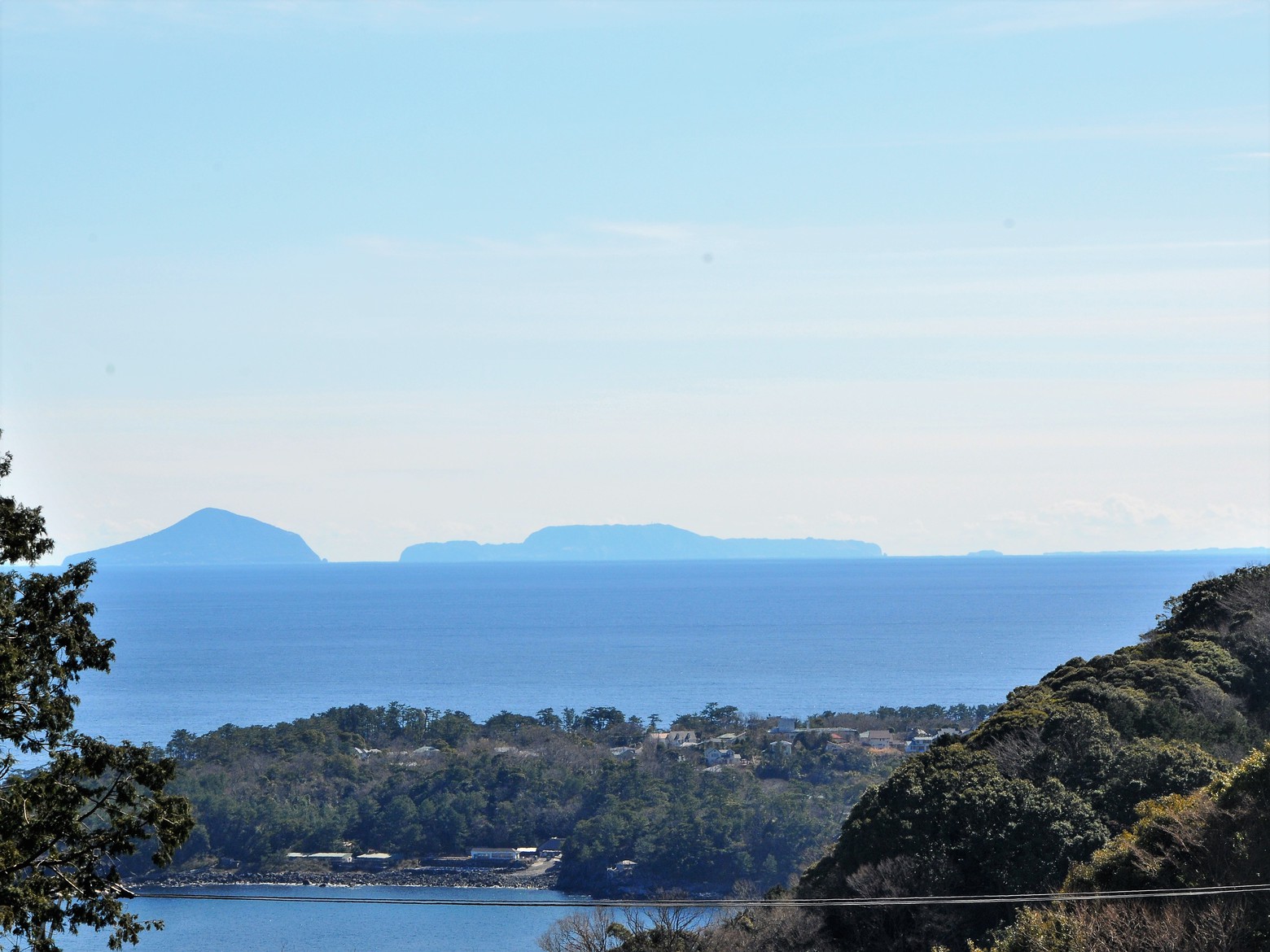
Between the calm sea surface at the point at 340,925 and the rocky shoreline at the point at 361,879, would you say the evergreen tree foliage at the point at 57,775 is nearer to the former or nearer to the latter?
the calm sea surface at the point at 340,925

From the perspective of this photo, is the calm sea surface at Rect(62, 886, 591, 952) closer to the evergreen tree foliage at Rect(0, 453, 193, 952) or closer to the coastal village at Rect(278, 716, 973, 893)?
the coastal village at Rect(278, 716, 973, 893)

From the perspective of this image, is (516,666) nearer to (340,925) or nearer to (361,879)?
(361,879)

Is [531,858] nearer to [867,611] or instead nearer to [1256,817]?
[1256,817]

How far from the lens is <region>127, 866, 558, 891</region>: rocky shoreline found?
4966cm

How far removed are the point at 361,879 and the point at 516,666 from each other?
69746 millimetres

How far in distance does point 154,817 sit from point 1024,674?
9314 cm

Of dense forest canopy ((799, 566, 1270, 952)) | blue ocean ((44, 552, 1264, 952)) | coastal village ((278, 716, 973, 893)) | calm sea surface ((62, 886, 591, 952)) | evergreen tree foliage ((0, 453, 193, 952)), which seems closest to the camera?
evergreen tree foliage ((0, 453, 193, 952))

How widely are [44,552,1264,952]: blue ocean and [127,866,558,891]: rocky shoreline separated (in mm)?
922

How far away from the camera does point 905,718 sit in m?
70.9

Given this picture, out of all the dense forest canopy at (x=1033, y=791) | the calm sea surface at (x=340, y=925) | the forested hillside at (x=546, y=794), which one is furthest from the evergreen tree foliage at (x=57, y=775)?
the forested hillside at (x=546, y=794)

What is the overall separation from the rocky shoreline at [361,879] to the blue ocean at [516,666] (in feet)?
3.02

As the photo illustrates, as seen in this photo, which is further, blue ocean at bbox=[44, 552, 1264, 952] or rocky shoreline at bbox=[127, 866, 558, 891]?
rocky shoreline at bbox=[127, 866, 558, 891]

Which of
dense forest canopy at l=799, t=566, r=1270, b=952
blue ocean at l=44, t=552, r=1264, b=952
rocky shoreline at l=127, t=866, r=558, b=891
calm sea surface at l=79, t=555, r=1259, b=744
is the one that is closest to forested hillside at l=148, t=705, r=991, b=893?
rocky shoreline at l=127, t=866, r=558, b=891

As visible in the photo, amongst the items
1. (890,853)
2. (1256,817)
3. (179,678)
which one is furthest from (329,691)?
(1256,817)
